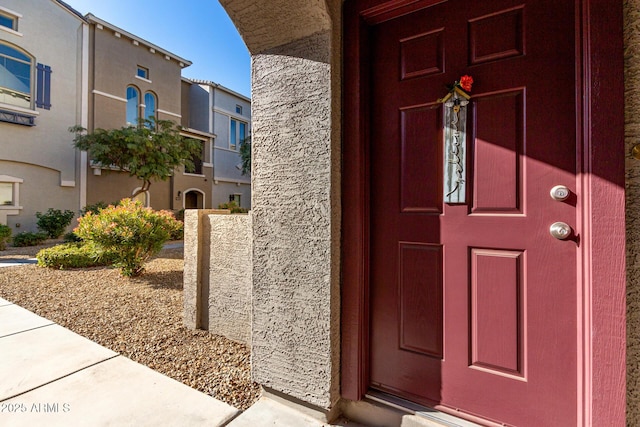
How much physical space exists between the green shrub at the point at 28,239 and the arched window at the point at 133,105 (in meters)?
5.99

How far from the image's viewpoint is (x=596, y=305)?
127cm

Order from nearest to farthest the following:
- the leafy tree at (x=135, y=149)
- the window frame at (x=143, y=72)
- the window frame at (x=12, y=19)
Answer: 1. the window frame at (x=12, y=19)
2. the leafy tree at (x=135, y=149)
3. the window frame at (x=143, y=72)

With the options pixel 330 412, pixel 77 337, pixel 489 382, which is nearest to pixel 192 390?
pixel 330 412

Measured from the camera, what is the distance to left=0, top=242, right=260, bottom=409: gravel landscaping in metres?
2.25

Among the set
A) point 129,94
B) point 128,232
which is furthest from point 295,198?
point 129,94

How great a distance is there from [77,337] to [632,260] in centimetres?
398

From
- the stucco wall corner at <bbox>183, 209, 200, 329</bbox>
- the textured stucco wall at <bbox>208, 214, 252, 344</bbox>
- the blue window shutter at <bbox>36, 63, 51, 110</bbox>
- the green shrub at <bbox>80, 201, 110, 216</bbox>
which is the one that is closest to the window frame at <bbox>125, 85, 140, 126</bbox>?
the blue window shutter at <bbox>36, 63, 51, 110</bbox>

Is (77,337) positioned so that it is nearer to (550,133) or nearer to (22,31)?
(550,133)

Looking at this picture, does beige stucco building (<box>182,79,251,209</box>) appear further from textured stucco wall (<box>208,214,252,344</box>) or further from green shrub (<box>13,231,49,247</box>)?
textured stucco wall (<box>208,214,252,344</box>)

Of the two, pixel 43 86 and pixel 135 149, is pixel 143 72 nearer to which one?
pixel 43 86

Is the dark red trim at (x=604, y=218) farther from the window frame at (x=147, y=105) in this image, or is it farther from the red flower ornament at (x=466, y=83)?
the window frame at (x=147, y=105)

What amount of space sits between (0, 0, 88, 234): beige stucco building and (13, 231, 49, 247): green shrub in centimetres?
106

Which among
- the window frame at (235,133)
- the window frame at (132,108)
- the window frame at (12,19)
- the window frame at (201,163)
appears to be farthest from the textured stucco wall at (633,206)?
the window frame at (235,133)

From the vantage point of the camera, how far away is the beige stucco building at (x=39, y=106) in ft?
33.4
